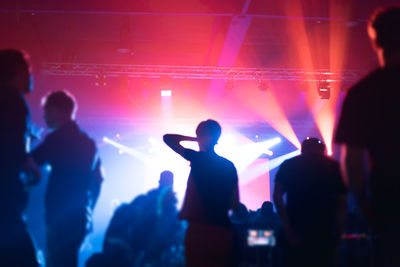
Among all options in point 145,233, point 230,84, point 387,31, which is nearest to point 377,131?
point 387,31

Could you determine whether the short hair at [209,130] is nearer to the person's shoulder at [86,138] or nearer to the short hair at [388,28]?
the person's shoulder at [86,138]

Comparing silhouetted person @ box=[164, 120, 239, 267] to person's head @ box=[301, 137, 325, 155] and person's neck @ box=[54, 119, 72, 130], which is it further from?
person's neck @ box=[54, 119, 72, 130]

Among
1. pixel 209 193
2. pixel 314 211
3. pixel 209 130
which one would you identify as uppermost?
pixel 209 130

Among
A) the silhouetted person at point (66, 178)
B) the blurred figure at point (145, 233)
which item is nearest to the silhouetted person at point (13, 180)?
the silhouetted person at point (66, 178)

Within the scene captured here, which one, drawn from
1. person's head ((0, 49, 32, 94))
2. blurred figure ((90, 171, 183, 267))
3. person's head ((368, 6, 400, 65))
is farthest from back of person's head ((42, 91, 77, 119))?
person's head ((368, 6, 400, 65))

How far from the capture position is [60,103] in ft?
8.09

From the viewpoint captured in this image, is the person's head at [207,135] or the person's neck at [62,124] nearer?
the person's neck at [62,124]

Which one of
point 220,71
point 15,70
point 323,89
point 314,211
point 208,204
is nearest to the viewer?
point 15,70

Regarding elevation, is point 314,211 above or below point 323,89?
below

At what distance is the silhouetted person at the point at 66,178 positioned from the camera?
2328 mm

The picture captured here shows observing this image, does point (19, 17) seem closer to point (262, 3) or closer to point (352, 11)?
point (262, 3)

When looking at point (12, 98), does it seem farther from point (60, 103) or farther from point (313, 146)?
point (313, 146)

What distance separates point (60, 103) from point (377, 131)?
1.72 meters

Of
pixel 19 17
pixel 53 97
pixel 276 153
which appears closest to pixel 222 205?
pixel 53 97
